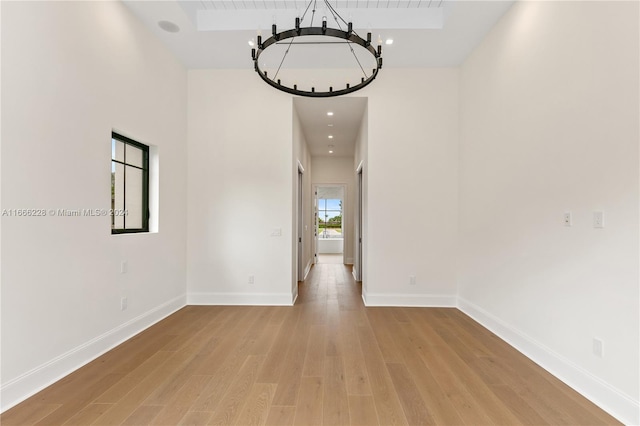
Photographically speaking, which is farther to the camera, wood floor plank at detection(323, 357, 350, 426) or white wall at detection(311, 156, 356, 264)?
white wall at detection(311, 156, 356, 264)

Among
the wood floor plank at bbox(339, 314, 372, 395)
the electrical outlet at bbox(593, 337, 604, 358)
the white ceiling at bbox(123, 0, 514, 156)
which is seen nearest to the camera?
the electrical outlet at bbox(593, 337, 604, 358)

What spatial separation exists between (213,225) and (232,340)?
1818mm

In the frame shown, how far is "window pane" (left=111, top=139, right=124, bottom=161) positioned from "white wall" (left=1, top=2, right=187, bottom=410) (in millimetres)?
187

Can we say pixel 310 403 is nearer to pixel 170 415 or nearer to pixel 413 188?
pixel 170 415

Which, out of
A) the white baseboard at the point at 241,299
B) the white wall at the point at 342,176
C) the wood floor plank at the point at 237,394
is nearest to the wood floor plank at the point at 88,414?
the wood floor plank at the point at 237,394

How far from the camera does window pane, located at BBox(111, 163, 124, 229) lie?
120 inches

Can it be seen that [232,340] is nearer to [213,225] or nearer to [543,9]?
[213,225]

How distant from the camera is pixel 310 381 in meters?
2.29

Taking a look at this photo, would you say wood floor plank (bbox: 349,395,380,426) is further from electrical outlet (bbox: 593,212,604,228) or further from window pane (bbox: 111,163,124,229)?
window pane (bbox: 111,163,124,229)

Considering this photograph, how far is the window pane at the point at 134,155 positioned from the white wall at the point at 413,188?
2.95m

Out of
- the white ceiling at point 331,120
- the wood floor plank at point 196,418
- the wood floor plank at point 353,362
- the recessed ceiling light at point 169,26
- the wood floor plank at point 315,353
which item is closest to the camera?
the wood floor plank at point 196,418

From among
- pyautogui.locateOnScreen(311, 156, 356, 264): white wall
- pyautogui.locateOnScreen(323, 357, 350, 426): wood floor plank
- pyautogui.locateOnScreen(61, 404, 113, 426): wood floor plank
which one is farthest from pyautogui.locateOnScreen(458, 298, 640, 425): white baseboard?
pyautogui.locateOnScreen(311, 156, 356, 264): white wall

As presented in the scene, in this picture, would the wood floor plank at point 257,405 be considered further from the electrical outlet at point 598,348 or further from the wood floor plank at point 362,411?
the electrical outlet at point 598,348

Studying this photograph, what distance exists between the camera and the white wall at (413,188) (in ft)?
14.2
